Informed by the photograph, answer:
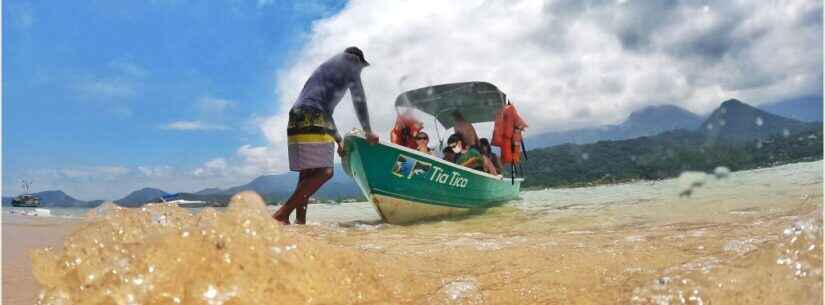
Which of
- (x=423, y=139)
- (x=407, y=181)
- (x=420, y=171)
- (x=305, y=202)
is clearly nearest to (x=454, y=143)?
(x=423, y=139)

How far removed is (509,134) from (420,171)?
9.50 ft

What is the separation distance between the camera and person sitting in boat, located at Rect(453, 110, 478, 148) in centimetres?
997

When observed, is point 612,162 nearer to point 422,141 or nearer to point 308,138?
point 422,141

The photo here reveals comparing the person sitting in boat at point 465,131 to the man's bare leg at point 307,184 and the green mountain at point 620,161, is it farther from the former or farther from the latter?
the man's bare leg at point 307,184

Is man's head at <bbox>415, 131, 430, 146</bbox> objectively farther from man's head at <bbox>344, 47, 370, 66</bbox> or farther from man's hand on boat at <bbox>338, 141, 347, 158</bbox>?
man's head at <bbox>344, 47, 370, 66</bbox>

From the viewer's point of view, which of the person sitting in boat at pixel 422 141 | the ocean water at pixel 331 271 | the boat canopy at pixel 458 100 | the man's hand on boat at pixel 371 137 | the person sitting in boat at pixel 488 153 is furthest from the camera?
the boat canopy at pixel 458 100

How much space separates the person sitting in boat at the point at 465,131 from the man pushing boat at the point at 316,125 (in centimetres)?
468

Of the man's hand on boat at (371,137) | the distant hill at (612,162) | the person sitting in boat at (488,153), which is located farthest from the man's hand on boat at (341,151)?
the distant hill at (612,162)

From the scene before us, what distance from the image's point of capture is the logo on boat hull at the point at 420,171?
6.68 metres

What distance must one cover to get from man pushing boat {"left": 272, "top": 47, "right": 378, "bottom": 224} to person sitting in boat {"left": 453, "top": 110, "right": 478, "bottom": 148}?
4679 mm

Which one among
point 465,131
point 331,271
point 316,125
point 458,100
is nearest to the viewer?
point 331,271

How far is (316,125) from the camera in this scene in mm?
5227

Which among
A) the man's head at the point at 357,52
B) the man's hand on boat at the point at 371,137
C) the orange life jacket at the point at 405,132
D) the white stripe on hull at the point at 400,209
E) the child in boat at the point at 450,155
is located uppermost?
the man's head at the point at 357,52

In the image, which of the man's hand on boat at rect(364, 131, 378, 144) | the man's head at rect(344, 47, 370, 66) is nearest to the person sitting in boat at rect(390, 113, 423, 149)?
the man's hand on boat at rect(364, 131, 378, 144)
